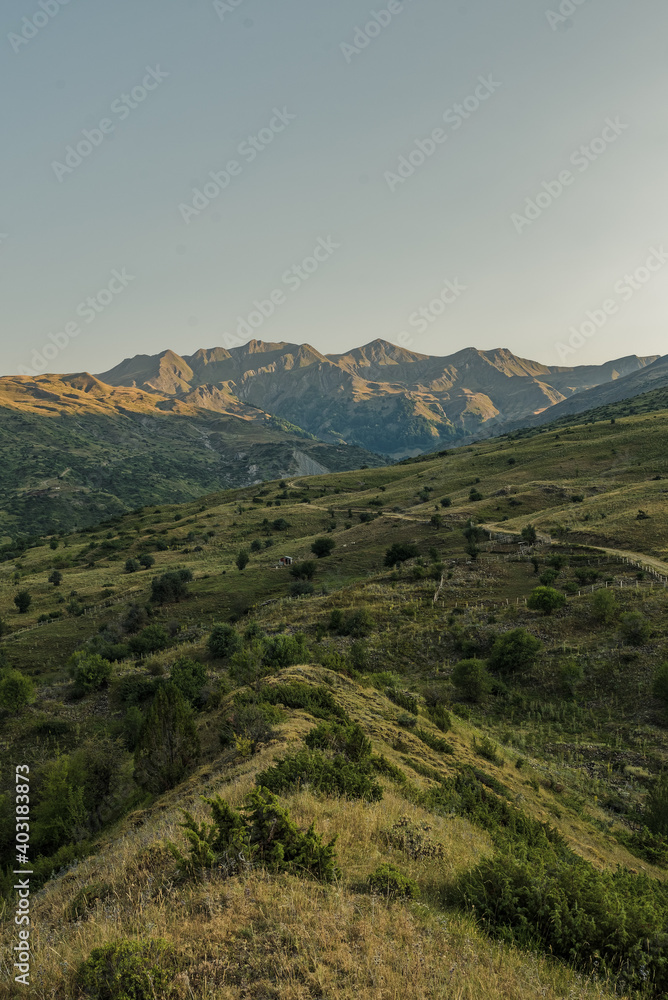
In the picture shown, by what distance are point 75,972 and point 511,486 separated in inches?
3180

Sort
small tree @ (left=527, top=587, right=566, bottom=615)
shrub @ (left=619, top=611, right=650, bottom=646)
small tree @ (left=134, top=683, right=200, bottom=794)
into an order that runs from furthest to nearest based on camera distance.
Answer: small tree @ (left=527, top=587, right=566, bottom=615) < shrub @ (left=619, top=611, right=650, bottom=646) < small tree @ (left=134, top=683, right=200, bottom=794)

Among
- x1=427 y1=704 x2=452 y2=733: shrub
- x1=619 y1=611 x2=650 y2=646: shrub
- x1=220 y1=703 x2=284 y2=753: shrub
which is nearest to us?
x1=220 y1=703 x2=284 y2=753: shrub

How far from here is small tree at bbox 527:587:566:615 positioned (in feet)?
106

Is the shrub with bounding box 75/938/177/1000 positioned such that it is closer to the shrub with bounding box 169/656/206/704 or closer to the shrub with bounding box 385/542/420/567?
the shrub with bounding box 169/656/206/704

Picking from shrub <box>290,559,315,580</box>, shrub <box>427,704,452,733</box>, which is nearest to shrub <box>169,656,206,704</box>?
shrub <box>427,704,452,733</box>

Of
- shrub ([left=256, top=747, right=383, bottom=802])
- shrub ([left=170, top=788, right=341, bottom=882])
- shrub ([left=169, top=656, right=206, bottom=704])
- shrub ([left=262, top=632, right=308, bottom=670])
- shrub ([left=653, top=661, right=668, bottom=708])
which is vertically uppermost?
shrub ([left=170, top=788, right=341, bottom=882])

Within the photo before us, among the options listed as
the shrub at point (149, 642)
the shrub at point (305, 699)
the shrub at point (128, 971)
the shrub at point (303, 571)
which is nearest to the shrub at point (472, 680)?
the shrub at point (305, 699)

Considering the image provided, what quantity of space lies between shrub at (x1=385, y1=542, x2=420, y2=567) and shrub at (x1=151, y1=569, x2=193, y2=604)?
2297 cm

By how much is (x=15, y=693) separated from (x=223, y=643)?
12476mm

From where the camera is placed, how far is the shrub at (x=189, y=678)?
25.2 metres

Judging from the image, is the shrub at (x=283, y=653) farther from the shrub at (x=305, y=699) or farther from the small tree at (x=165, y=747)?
the small tree at (x=165, y=747)

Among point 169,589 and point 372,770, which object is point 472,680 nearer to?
point 372,770

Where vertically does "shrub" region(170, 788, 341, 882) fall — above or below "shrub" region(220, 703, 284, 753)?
above

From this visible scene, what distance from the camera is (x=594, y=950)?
6156 millimetres
